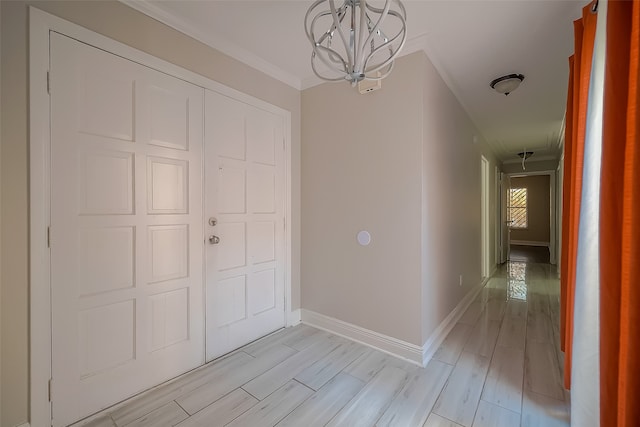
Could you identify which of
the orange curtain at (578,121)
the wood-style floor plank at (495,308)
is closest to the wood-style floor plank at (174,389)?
the orange curtain at (578,121)

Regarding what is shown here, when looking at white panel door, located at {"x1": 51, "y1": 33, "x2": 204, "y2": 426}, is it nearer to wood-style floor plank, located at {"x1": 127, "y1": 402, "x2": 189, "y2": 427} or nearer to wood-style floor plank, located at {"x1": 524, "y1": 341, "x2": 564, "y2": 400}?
wood-style floor plank, located at {"x1": 127, "y1": 402, "x2": 189, "y2": 427}

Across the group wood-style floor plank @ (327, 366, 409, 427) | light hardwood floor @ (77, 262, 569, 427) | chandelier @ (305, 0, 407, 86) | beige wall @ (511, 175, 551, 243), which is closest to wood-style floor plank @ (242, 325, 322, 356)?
light hardwood floor @ (77, 262, 569, 427)

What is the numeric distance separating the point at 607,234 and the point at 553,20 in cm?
154

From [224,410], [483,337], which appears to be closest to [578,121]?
[483,337]

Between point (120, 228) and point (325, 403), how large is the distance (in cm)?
162

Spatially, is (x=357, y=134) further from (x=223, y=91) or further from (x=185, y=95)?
(x=185, y=95)

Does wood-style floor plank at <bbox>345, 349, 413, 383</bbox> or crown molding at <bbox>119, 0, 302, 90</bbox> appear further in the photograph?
wood-style floor plank at <bbox>345, 349, 413, 383</bbox>

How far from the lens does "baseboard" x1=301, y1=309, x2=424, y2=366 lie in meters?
2.01

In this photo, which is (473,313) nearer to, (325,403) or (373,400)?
(373,400)

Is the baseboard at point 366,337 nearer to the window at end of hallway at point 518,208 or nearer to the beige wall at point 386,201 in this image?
the beige wall at point 386,201

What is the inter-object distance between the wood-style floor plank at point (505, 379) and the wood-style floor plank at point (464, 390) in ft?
0.15

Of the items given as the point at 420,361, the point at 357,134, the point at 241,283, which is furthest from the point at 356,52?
the point at 420,361

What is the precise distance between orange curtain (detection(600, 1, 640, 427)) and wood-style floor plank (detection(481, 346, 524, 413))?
65 cm

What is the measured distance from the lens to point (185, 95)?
185cm
